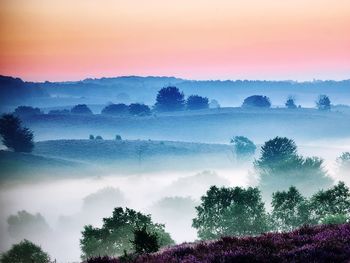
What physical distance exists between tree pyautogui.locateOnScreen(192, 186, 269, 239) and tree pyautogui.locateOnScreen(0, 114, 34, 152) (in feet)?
415

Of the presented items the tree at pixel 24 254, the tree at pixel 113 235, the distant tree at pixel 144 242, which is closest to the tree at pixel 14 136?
the tree at pixel 24 254

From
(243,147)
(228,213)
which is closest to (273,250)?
(228,213)

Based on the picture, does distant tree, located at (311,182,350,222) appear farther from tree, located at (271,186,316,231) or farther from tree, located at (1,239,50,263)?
tree, located at (1,239,50,263)

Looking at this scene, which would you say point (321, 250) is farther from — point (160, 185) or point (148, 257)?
point (160, 185)

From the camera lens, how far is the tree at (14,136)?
156750 mm

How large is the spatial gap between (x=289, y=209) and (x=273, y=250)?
110 ft

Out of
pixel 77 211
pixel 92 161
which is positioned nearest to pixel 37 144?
pixel 92 161

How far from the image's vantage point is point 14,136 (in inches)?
6181

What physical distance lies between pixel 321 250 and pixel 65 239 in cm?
13398

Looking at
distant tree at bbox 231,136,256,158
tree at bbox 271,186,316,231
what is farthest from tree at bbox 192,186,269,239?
distant tree at bbox 231,136,256,158

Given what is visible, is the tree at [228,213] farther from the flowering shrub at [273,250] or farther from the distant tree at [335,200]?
the flowering shrub at [273,250]

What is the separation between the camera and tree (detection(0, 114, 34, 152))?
514 feet

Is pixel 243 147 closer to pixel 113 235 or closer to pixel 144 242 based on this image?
pixel 113 235

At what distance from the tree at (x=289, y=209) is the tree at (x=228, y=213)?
1833 millimetres
